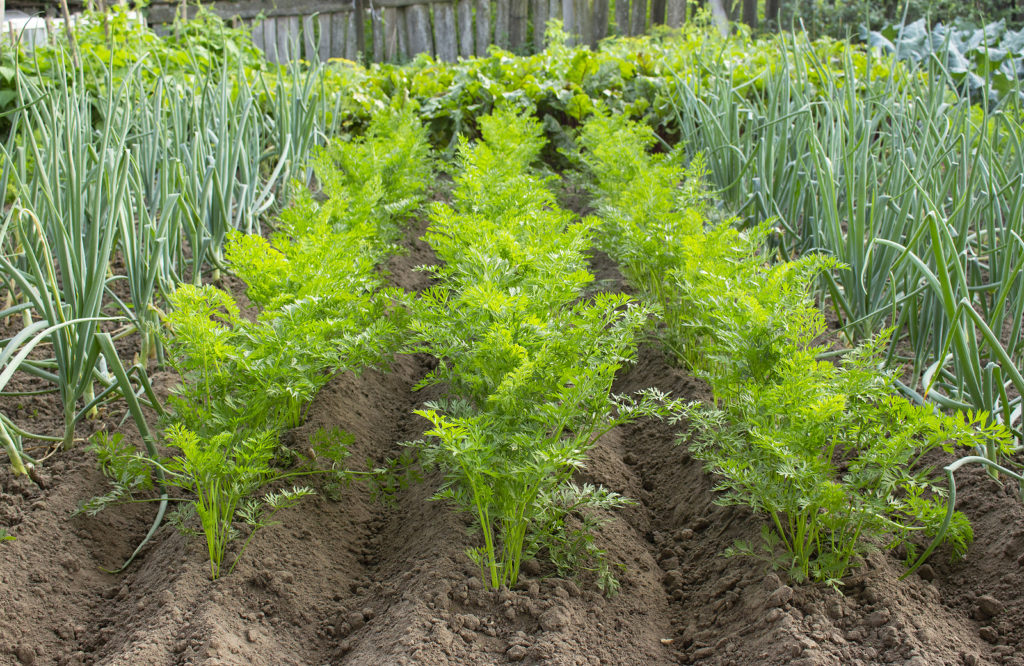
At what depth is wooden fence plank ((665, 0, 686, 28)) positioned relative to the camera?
389 inches

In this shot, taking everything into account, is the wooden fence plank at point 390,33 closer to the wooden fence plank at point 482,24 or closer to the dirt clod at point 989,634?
the wooden fence plank at point 482,24

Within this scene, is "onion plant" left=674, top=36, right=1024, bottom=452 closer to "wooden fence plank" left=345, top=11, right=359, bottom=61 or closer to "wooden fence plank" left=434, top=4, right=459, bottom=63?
"wooden fence plank" left=434, top=4, right=459, bottom=63

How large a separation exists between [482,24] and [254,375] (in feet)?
30.5

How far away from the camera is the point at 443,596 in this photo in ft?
5.52

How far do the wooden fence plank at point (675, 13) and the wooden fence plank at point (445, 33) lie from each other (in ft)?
8.52

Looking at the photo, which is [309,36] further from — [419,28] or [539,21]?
[539,21]

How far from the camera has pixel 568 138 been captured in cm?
571

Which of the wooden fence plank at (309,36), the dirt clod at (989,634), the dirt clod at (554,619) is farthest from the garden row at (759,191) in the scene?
the dirt clod at (554,619)

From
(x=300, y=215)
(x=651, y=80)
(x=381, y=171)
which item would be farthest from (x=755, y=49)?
(x=300, y=215)

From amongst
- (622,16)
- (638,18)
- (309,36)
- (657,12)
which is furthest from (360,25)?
(309,36)

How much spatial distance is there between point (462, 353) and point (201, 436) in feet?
1.90

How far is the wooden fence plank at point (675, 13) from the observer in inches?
389

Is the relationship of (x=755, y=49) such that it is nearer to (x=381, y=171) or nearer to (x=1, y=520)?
(x=381, y=171)

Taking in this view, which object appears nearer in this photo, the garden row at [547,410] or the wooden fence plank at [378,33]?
the garden row at [547,410]
